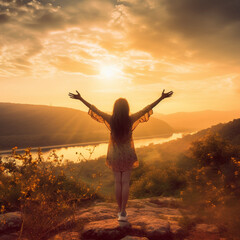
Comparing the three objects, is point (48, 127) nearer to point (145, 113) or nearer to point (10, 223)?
point (10, 223)

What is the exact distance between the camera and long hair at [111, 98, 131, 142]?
3936 millimetres

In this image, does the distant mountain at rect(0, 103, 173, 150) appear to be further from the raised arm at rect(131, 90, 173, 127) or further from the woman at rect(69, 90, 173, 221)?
the raised arm at rect(131, 90, 173, 127)

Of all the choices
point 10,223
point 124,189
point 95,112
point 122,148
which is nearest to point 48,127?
point 10,223

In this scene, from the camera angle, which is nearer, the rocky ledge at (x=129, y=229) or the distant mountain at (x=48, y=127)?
the rocky ledge at (x=129, y=229)

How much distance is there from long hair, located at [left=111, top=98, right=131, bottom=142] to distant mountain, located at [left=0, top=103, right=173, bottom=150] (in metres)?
49.7

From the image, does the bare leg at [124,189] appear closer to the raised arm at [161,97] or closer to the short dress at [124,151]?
the short dress at [124,151]

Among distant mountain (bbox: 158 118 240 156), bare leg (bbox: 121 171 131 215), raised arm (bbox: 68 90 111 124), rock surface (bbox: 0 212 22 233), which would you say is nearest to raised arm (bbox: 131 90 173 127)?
raised arm (bbox: 68 90 111 124)

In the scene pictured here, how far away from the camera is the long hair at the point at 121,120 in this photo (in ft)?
12.9

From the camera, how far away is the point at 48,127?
2810 inches

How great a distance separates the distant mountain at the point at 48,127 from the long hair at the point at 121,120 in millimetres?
49682

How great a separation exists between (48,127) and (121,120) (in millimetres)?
71322

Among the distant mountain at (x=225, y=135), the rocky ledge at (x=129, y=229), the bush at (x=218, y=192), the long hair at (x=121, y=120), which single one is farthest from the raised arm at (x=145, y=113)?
the distant mountain at (x=225, y=135)

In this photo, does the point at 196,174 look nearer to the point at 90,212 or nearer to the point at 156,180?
the point at 90,212

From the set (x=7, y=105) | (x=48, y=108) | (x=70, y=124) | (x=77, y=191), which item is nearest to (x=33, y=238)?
(x=77, y=191)
